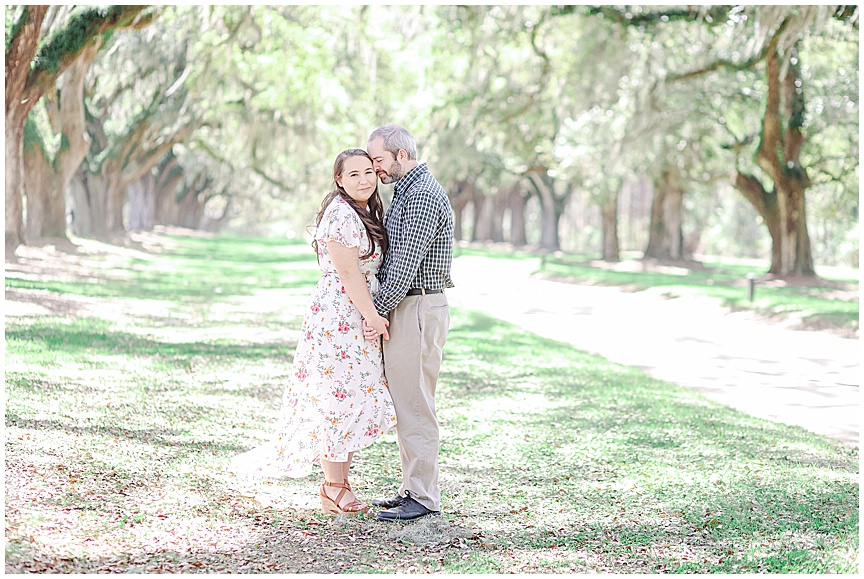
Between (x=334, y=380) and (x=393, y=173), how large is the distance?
1.09 metres

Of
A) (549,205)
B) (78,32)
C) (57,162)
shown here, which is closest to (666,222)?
(549,205)

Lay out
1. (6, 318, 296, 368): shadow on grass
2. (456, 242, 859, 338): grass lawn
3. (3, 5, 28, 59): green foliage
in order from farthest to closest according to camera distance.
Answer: (456, 242, 859, 338): grass lawn < (3, 5, 28, 59): green foliage < (6, 318, 296, 368): shadow on grass

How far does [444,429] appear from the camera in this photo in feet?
24.5

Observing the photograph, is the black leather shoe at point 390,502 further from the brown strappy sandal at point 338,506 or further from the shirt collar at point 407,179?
the shirt collar at point 407,179

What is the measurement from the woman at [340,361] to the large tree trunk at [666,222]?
27.7 m

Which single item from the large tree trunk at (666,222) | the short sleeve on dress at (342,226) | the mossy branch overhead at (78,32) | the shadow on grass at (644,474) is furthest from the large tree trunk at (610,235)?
the short sleeve on dress at (342,226)

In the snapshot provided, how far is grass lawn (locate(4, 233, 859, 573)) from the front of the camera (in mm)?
4461

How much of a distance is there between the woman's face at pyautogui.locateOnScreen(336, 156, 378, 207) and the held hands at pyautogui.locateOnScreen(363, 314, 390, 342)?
2.05ft

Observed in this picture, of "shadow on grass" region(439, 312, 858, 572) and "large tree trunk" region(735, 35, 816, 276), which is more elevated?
"large tree trunk" region(735, 35, 816, 276)

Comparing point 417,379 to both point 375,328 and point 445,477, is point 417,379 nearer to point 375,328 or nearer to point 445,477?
point 375,328

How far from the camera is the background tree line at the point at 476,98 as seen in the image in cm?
1886

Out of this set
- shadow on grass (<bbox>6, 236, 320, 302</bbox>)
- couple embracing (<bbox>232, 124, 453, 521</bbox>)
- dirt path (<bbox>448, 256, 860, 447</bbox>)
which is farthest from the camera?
shadow on grass (<bbox>6, 236, 320, 302</bbox>)

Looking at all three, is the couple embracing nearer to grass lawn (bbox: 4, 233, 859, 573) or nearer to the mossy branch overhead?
grass lawn (bbox: 4, 233, 859, 573)

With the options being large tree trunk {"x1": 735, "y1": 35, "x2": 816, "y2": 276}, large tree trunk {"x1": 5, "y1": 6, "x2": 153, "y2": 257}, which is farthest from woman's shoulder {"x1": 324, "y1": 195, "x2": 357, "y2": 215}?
large tree trunk {"x1": 735, "y1": 35, "x2": 816, "y2": 276}
